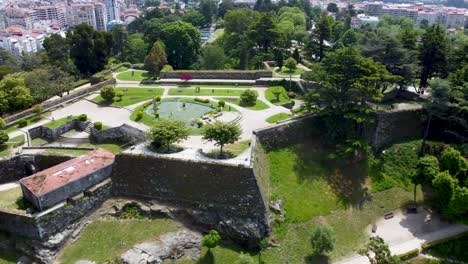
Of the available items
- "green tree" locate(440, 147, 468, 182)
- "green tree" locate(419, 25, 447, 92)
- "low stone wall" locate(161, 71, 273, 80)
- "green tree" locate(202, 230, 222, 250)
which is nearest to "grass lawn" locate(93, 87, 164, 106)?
"low stone wall" locate(161, 71, 273, 80)

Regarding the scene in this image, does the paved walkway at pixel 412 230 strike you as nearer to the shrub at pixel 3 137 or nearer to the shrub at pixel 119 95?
the shrub at pixel 119 95

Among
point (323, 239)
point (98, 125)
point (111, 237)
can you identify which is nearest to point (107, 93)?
point (98, 125)

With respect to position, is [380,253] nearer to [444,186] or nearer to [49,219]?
[444,186]

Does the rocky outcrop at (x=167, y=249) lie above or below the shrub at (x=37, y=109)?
below

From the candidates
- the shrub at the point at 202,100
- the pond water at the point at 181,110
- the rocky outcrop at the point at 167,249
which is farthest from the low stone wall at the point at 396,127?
the rocky outcrop at the point at 167,249

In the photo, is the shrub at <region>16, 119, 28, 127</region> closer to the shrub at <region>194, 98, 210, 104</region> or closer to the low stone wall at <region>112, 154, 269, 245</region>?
the low stone wall at <region>112, 154, 269, 245</region>
